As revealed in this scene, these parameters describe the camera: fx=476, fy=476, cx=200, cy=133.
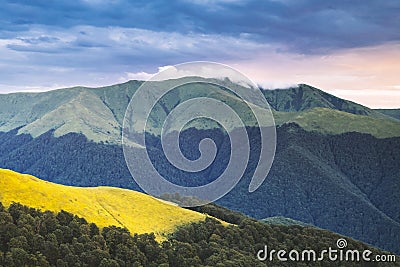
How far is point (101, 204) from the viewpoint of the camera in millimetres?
163500

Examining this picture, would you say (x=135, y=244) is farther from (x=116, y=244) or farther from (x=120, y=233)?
(x=116, y=244)

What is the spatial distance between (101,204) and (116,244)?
38.0 meters

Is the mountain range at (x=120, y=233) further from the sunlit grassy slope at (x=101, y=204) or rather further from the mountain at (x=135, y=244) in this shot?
the mountain at (x=135, y=244)

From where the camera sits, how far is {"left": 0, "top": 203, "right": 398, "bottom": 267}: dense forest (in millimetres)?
113312

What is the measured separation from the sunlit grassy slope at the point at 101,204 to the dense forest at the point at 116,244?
8432 millimetres

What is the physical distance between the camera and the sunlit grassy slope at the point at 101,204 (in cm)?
14375

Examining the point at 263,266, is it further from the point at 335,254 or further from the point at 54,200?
the point at 54,200

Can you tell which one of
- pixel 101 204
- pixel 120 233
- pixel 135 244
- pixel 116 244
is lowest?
pixel 135 244

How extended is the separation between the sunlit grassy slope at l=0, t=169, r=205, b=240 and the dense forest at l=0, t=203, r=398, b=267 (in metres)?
8.43

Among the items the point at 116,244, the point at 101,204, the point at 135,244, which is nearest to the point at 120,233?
the point at 116,244

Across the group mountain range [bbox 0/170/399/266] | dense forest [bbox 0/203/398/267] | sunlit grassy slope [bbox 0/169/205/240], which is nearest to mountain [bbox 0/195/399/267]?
dense forest [bbox 0/203/398/267]

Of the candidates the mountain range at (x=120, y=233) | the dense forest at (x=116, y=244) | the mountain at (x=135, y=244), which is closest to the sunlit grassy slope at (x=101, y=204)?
the mountain range at (x=120, y=233)

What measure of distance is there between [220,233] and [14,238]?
6985 centimetres

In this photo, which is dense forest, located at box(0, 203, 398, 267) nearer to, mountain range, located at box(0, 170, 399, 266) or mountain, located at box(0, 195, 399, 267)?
mountain, located at box(0, 195, 399, 267)
